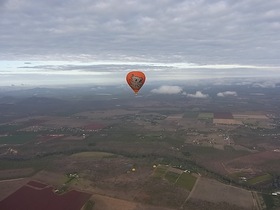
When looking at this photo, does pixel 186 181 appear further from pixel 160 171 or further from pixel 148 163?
pixel 148 163

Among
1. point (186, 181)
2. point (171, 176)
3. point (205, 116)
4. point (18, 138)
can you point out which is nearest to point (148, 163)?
point (171, 176)

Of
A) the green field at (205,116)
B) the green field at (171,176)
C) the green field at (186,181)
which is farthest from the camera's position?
the green field at (205,116)

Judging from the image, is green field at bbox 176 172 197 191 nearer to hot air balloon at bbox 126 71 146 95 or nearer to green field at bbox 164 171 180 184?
green field at bbox 164 171 180 184

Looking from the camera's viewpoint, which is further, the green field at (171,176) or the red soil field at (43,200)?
the green field at (171,176)

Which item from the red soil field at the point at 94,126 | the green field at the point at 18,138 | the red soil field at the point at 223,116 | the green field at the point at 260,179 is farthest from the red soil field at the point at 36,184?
the red soil field at the point at 223,116

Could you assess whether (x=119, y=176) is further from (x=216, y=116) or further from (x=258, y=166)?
(x=216, y=116)

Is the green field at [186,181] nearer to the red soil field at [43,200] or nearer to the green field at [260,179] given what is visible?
the green field at [260,179]
